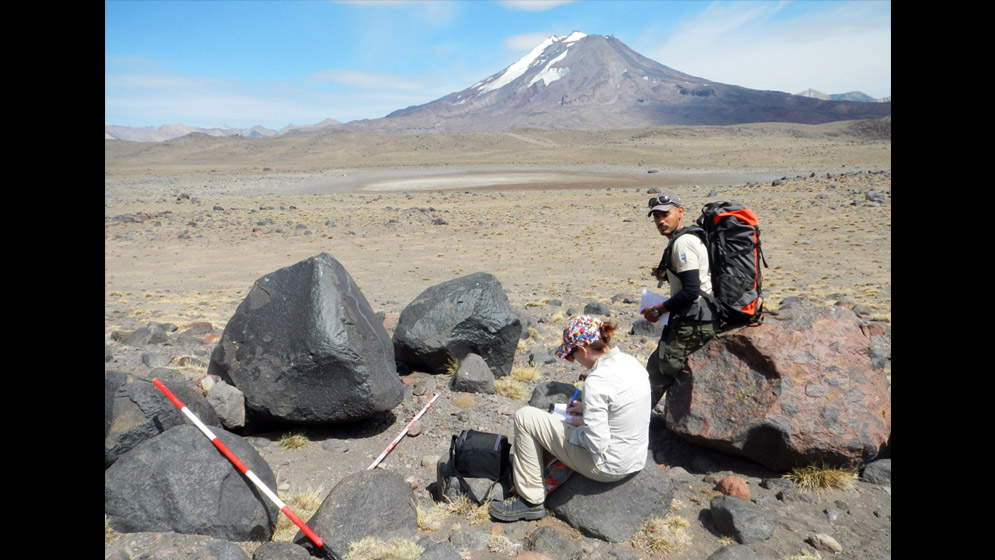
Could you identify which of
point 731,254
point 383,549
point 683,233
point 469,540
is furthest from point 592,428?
point 731,254

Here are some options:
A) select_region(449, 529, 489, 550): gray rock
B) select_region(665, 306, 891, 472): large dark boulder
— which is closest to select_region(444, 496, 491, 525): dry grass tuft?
select_region(449, 529, 489, 550): gray rock

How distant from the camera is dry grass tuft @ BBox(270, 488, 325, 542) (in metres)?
3.96

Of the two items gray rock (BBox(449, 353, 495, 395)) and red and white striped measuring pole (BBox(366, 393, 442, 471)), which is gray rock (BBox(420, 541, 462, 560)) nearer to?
red and white striped measuring pole (BBox(366, 393, 442, 471))

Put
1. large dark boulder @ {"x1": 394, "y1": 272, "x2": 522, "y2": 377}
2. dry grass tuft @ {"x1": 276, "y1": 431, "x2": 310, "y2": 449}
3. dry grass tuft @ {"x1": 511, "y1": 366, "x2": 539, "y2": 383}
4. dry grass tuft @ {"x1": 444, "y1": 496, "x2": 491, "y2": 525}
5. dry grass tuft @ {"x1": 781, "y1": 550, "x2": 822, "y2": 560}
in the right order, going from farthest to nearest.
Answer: dry grass tuft @ {"x1": 511, "y1": 366, "x2": 539, "y2": 383}, large dark boulder @ {"x1": 394, "y1": 272, "x2": 522, "y2": 377}, dry grass tuft @ {"x1": 276, "y1": 431, "x2": 310, "y2": 449}, dry grass tuft @ {"x1": 444, "y1": 496, "x2": 491, "y2": 525}, dry grass tuft @ {"x1": 781, "y1": 550, "x2": 822, "y2": 560}

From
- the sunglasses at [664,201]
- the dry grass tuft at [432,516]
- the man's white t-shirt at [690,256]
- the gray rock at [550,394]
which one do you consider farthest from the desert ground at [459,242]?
the sunglasses at [664,201]

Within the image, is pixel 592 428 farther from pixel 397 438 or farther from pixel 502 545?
pixel 397 438

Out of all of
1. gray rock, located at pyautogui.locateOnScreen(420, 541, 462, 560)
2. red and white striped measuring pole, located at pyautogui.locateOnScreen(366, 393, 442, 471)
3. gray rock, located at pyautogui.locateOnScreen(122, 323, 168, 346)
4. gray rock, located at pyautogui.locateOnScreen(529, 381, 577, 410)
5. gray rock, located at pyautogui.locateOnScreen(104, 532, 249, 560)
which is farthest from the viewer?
gray rock, located at pyautogui.locateOnScreen(122, 323, 168, 346)

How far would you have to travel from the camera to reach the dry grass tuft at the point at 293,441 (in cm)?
522

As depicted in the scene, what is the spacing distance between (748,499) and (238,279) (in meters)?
12.5

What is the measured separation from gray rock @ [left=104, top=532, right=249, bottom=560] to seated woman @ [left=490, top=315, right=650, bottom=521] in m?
1.64

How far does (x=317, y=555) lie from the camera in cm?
368

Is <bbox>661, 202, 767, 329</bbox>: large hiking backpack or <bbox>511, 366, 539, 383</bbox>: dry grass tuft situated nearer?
<bbox>661, 202, 767, 329</bbox>: large hiking backpack

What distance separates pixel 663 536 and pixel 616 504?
1.09 ft
